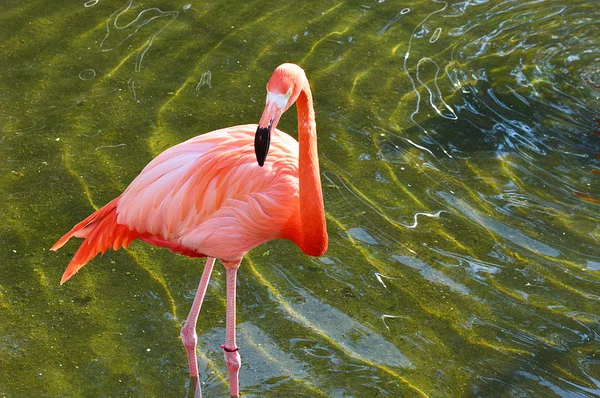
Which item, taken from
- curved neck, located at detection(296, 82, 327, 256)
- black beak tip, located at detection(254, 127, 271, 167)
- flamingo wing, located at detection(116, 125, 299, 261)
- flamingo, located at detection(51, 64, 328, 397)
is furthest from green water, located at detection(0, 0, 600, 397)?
black beak tip, located at detection(254, 127, 271, 167)

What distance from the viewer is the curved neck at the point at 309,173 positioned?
2.68 meters

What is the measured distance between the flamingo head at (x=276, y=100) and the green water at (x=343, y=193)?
104 cm

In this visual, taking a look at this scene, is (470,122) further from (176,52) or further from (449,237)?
(176,52)

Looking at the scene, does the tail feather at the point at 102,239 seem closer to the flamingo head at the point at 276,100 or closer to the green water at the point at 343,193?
the green water at the point at 343,193

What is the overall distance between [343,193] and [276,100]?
158 centimetres

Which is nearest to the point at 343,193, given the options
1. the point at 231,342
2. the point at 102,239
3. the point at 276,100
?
the point at 231,342

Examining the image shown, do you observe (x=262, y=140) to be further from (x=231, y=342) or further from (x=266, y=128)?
(x=231, y=342)

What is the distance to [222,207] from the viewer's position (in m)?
2.86

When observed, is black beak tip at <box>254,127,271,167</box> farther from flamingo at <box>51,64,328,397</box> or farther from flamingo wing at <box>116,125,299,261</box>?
flamingo wing at <box>116,125,299,261</box>

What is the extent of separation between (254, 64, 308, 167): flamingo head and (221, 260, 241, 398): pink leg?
25.2 inches

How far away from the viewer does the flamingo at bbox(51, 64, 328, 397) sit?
2.82 meters

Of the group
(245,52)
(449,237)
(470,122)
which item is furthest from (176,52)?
(449,237)

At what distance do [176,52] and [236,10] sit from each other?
2.15ft

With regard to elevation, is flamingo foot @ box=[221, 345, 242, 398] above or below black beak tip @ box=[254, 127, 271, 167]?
below
